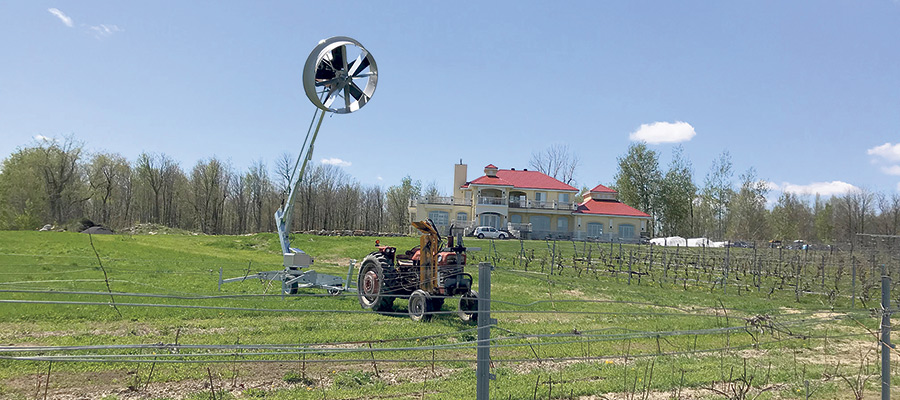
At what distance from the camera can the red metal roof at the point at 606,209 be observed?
55531mm

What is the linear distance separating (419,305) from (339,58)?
6.00 metres

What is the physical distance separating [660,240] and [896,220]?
33.7 m

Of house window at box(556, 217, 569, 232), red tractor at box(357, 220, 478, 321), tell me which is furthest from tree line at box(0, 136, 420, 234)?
red tractor at box(357, 220, 478, 321)

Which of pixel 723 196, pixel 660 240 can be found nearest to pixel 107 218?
pixel 660 240

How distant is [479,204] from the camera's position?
5228 cm

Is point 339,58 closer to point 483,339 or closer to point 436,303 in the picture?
point 436,303

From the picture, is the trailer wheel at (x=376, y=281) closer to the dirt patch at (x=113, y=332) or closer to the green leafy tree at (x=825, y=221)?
the dirt patch at (x=113, y=332)

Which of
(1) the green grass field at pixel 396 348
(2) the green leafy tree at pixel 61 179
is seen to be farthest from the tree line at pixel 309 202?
(1) the green grass field at pixel 396 348

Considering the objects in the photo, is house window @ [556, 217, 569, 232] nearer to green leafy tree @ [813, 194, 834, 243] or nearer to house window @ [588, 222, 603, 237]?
house window @ [588, 222, 603, 237]

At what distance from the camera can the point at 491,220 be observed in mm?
52750

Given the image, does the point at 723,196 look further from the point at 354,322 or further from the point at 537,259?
the point at 354,322

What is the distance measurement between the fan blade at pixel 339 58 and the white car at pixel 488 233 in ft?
117

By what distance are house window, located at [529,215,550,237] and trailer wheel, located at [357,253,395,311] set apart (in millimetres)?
43511

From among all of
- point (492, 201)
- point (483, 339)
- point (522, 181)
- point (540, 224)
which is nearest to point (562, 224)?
point (540, 224)
